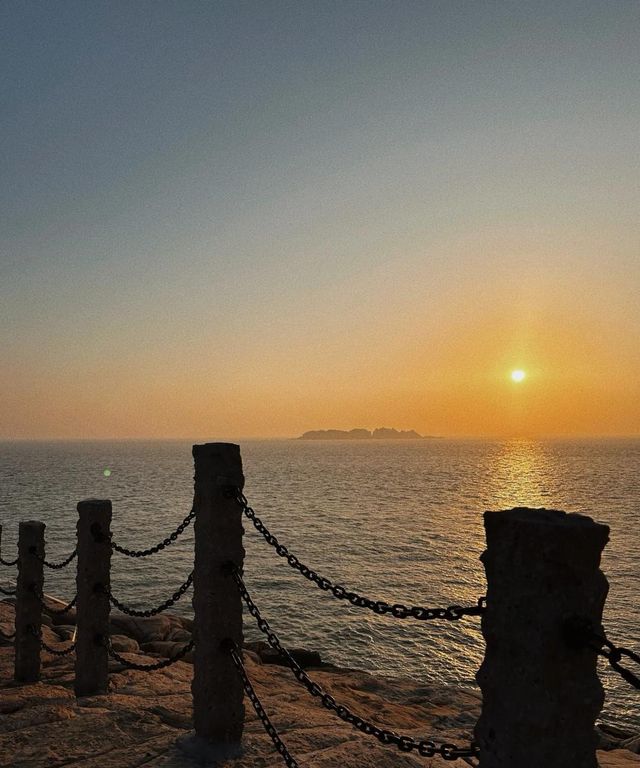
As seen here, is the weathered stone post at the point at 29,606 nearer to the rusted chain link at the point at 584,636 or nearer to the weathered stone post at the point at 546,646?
the weathered stone post at the point at 546,646

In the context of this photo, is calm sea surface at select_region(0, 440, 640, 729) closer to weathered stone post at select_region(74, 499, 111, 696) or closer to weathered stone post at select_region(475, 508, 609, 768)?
weathered stone post at select_region(74, 499, 111, 696)

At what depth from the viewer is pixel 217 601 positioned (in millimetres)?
4727

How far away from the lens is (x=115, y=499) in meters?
52.8

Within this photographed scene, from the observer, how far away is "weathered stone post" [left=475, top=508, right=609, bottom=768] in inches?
95.3

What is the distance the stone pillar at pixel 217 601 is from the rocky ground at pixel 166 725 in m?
0.26

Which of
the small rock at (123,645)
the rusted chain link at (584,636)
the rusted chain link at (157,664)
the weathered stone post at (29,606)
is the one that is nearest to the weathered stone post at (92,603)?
the rusted chain link at (157,664)

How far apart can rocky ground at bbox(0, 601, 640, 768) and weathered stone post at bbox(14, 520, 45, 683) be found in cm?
23

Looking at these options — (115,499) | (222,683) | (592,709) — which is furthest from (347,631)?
(115,499)

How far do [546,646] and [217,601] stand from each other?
117 inches

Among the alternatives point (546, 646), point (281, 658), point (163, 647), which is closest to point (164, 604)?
point (546, 646)

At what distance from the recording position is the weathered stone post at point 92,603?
6402 mm

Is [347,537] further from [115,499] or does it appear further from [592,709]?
[592,709]

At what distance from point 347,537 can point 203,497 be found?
2928 cm

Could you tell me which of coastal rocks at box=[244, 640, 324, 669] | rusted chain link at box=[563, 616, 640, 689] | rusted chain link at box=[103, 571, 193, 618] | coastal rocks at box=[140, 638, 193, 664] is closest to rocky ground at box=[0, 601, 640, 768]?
rusted chain link at box=[103, 571, 193, 618]
